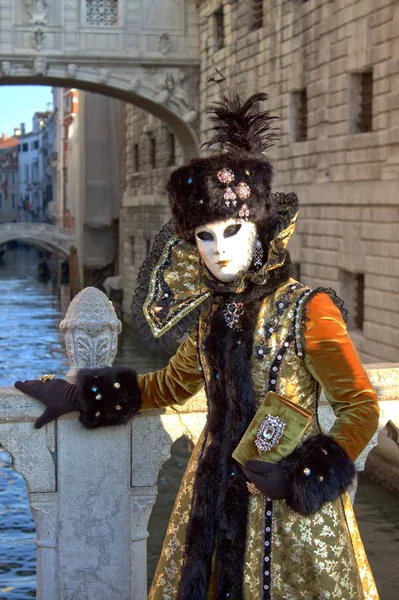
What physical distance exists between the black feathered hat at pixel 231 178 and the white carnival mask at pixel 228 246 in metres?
0.02

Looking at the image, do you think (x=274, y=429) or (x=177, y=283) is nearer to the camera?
(x=274, y=429)

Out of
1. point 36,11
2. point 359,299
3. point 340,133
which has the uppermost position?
point 36,11

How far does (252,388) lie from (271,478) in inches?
9.6

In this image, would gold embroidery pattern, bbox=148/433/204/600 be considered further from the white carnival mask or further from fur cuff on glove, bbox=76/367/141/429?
the white carnival mask

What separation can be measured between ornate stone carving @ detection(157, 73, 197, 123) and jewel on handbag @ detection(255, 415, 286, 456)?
18.3m

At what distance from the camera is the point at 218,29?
19.5m

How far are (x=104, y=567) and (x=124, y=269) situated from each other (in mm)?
23457

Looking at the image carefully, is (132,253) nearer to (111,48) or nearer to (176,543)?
(111,48)

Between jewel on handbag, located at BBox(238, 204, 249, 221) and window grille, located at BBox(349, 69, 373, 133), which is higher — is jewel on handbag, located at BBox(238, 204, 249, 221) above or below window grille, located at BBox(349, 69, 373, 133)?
below

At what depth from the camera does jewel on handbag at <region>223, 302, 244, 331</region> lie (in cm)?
270

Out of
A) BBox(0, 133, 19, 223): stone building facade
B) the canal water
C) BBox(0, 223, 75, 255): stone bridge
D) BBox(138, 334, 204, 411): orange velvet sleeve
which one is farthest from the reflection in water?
BBox(0, 133, 19, 223): stone building facade

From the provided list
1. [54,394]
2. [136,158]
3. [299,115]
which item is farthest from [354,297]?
[136,158]

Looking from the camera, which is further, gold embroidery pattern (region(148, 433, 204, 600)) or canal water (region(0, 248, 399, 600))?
canal water (region(0, 248, 399, 600))

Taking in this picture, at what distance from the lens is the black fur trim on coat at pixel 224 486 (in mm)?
2613
